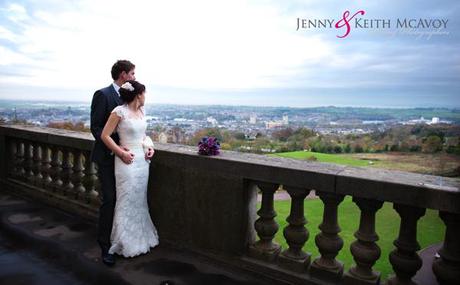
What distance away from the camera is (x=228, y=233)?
3891 mm

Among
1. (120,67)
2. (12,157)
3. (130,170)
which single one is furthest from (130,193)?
(12,157)

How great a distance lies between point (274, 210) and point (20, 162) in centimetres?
537

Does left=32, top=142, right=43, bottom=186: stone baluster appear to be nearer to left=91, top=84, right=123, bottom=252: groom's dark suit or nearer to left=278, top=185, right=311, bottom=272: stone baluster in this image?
left=91, top=84, right=123, bottom=252: groom's dark suit

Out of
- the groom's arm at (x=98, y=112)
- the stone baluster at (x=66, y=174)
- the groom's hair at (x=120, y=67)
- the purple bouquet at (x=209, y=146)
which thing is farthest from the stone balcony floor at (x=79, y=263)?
the groom's hair at (x=120, y=67)

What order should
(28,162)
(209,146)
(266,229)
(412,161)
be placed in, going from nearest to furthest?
1. (266,229)
2. (209,146)
3. (28,162)
4. (412,161)

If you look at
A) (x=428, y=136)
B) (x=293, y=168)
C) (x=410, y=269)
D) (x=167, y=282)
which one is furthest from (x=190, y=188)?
(x=428, y=136)

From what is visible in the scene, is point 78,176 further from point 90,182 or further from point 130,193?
point 130,193

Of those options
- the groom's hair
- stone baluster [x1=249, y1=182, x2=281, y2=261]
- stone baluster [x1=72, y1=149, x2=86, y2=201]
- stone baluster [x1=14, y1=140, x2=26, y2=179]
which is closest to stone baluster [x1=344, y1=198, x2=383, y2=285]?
stone baluster [x1=249, y1=182, x2=281, y2=261]

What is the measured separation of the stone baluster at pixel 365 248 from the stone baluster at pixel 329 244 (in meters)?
0.15

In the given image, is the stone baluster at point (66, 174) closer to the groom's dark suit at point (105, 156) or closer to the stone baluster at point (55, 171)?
the stone baluster at point (55, 171)

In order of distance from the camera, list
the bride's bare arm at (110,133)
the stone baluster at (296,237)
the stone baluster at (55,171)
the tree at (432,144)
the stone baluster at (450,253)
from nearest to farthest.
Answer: the stone baluster at (450,253), the stone baluster at (296,237), the bride's bare arm at (110,133), the tree at (432,144), the stone baluster at (55,171)

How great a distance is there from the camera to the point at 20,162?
6.66 meters

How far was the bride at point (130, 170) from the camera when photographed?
3902mm

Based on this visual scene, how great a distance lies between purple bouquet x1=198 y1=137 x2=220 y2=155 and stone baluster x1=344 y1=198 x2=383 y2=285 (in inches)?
64.3
